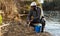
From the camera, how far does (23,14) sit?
12031 millimetres

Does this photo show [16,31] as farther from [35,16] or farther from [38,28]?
[35,16]

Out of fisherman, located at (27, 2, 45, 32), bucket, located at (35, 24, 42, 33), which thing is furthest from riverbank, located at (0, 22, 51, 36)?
fisherman, located at (27, 2, 45, 32)

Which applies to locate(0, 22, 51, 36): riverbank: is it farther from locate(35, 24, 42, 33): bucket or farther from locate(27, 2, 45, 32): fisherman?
locate(27, 2, 45, 32): fisherman

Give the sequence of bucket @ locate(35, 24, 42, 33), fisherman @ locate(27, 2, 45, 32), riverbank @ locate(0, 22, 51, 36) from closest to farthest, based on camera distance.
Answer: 1. riverbank @ locate(0, 22, 51, 36)
2. bucket @ locate(35, 24, 42, 33)
3. fisherman @ locate(27, 2, 45, 32)

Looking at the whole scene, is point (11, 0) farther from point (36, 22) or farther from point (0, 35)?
point (0, 35)

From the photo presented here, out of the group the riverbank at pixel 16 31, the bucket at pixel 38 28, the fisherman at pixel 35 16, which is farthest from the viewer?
the fisherman at pixel 35 16

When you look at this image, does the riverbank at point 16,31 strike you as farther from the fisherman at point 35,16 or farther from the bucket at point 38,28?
the fisherman at point 35,16

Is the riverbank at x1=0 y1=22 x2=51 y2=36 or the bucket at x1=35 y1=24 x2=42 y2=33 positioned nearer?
the riverbank at x1=0 y1=22 x2=51 y2=36

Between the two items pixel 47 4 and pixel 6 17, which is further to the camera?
pixel 47 4

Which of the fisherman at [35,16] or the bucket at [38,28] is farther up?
the fisherman at [35,16]

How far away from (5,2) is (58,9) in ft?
57.5

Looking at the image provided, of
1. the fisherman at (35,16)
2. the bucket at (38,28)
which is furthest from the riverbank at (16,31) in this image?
the fisherman at (35,16)

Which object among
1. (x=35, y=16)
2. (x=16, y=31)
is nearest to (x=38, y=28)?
(x=35, y=16)

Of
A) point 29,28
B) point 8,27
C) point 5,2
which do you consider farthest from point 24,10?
point 8,27
